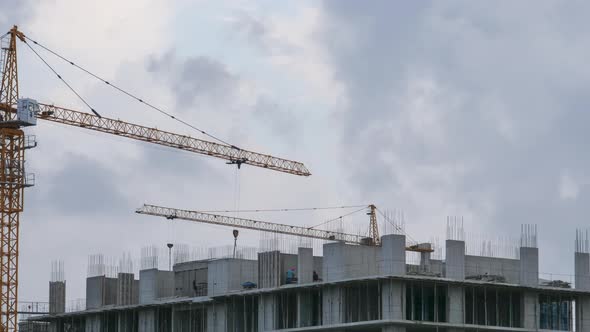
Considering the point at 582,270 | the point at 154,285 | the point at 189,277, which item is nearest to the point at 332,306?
the point at 582,270

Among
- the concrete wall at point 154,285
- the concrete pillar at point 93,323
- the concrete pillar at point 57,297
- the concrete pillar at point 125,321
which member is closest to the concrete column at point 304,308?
the concrete wall at point 154,285

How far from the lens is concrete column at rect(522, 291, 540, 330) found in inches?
3802

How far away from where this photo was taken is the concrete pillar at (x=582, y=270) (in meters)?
98.2

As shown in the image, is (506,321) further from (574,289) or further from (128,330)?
(128,330)

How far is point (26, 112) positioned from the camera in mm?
112812

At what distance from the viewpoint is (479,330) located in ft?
310

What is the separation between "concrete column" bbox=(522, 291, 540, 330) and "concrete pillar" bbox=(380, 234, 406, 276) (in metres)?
10.9

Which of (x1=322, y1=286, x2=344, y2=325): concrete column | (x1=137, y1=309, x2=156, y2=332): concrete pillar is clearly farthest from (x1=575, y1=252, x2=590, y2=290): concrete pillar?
(x1=137, y1=309, x2=156, y2=332): concrete pillar

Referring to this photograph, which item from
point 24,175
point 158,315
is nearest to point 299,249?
point 158,315

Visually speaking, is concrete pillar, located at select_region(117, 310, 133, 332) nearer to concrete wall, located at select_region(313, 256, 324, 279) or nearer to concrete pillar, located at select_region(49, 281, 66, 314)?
concrete pillar, located at select_region(49, 281, 66, 314)

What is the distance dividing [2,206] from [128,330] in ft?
46.0

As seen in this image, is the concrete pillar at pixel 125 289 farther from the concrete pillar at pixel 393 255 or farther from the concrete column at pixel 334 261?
the concrete pillar at pixel 393 255

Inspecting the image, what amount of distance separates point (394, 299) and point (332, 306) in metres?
5.61

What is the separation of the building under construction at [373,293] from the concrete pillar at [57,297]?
13.7m
